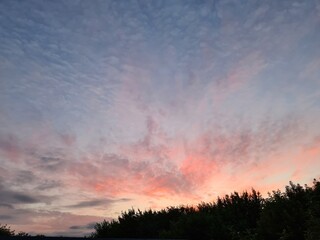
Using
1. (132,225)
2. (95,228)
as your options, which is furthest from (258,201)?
(95,228)

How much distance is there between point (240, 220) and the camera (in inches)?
1348

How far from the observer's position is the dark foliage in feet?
75.0

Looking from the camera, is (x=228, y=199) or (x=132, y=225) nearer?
(x=228, y=199)

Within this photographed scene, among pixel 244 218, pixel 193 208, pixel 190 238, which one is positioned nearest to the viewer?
pixel 190 238

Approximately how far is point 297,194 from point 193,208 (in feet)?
68.8

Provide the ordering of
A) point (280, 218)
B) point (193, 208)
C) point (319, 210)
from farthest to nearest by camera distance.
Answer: point (193, 208) → point (280, 218) → point (319, 210)

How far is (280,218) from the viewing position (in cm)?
2423

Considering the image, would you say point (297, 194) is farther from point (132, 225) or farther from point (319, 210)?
point (132, 225)

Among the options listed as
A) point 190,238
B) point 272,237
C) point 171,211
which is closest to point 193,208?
point 171,211

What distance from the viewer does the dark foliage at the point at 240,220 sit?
2285 centimetres

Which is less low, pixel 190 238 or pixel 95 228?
pixel 95 228

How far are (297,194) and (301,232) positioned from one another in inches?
129

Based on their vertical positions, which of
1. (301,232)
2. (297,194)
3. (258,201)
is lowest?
(301,232)

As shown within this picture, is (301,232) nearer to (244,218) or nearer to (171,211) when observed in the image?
(244,218)
